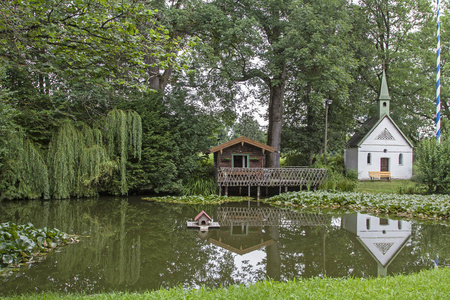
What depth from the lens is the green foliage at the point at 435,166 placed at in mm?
16438

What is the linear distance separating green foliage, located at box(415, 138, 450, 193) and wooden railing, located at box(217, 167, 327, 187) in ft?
15.4

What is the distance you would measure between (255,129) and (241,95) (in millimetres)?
32177

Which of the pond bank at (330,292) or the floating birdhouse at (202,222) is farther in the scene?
the floating birdhouse at (202,222)

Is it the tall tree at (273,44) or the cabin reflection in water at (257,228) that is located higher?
the tall tree at (273,44)

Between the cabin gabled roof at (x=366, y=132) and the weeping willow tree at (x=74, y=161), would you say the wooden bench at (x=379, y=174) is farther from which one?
the weeping willow tree at (x=74, y=161)

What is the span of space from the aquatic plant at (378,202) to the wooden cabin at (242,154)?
13.5 feet

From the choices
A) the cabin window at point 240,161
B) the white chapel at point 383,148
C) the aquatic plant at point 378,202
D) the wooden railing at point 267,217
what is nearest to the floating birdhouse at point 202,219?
the wooden railing at point 267,217

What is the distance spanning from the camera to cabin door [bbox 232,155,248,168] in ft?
69.7

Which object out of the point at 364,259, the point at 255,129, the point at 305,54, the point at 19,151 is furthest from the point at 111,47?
the point at 255,129

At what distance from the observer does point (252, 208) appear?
607 inches

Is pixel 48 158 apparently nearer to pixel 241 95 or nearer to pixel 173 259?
pixel 173 259

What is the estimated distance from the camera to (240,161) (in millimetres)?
21406

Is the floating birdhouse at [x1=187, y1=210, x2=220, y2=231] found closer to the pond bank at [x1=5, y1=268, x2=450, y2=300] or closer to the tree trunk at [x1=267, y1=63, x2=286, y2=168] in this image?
the pond bank at [x1=5, y1=268, x2=450, y2=300]

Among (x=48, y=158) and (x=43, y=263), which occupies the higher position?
(x=48, y=158)
